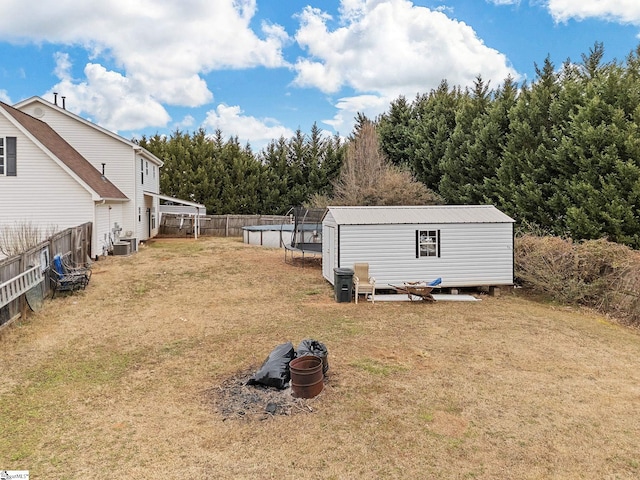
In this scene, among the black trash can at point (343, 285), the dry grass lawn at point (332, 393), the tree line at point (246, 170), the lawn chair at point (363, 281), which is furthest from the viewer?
the tree line at point (246, 170)

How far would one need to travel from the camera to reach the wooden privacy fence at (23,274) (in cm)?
814

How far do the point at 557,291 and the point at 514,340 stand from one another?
515 cm

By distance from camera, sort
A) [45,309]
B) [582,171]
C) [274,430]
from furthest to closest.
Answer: [582,171], [45,309], [274,430]

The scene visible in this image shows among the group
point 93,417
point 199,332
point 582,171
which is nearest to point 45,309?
point 199,332

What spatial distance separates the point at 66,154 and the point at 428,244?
1632 centimetres

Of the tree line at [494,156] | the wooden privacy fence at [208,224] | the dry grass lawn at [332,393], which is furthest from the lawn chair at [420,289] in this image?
the wooden privacy fence at [208,224]

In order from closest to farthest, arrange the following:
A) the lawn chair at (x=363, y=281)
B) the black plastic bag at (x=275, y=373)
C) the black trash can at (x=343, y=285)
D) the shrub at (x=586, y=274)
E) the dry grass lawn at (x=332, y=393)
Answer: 1. the dry grass lawn at (x=332, y=393)
2. the black plastic bag at (x=275, y=373)
3. the shrub at (x=586, y=274)
4. the black trash can at (x=343, y=285)
5. the lawn chair at (x=363, y=281)

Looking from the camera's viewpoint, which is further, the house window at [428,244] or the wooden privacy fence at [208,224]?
the wooden privacy fence at [208,224]

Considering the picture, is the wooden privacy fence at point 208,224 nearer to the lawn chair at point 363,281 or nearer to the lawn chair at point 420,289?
the lawn chair at point 363,281

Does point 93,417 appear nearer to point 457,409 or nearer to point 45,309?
point 457,409

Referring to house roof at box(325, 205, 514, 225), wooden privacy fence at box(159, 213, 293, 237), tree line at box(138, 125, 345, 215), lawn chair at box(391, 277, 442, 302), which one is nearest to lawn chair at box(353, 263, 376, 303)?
lawn chair at box(391, 277, 442, 302)

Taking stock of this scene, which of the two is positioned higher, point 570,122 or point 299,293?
point 570,122

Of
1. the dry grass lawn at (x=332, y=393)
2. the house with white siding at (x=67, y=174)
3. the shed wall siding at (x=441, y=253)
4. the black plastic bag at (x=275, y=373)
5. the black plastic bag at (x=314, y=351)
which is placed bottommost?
the dry grass lawn at (x=332, y=393)

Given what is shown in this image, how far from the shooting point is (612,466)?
4.36 m
